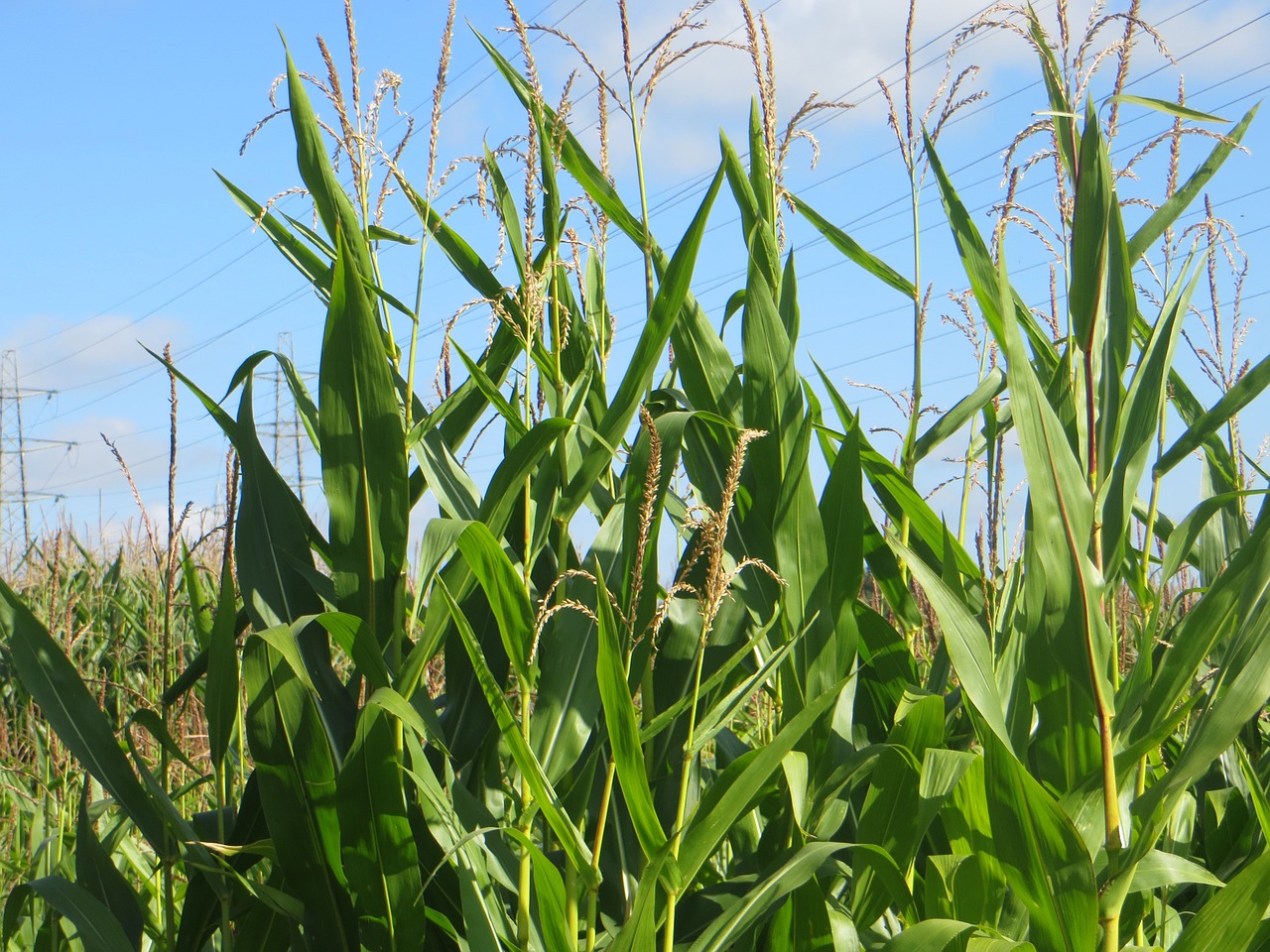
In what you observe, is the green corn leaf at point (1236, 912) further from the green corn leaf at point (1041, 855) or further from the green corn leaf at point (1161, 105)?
the green corn leaf at point (1161, 105)

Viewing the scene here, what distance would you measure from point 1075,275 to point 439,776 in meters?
0.87

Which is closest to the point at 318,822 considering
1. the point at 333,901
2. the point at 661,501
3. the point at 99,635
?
the point at 333,901

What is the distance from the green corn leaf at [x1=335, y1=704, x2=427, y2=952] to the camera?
99 centimetres

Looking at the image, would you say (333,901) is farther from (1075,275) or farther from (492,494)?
(1075,275)

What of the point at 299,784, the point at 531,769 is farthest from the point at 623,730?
the point at 299,784

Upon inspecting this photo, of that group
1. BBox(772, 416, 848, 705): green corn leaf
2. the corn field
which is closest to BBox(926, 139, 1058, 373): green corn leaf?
the corn field

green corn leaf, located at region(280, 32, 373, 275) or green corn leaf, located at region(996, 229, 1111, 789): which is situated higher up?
green corn leaf, located at region(280, 32, 373, 275)

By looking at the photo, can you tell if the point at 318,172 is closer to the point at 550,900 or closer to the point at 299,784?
the point at 299,784

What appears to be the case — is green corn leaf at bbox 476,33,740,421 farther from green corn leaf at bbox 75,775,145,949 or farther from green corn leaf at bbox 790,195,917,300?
green corn leaf at bbox 75,775,145,949

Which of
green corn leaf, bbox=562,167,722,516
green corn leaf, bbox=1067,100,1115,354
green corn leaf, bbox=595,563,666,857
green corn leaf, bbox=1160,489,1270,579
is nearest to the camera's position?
green corn leaf, bbox=595,563,666,857

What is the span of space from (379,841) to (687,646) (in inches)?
15.3

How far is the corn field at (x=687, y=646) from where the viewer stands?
887mm

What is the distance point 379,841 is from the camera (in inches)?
40.2

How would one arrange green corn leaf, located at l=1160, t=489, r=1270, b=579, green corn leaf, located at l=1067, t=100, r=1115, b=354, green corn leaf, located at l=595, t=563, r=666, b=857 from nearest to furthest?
green corn leaf, located at l=595, t=563, r=666, b=857 → green corn leaf, located at l=1067, t=100, r=1115, b=354 → green corn leaf, located at l=1160, t=489, r=1270, b=579
